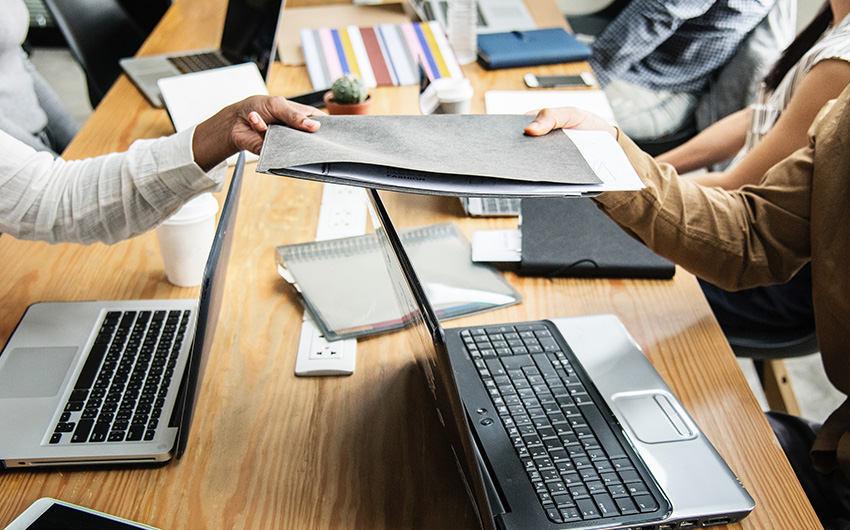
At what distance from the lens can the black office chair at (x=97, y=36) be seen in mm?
1778

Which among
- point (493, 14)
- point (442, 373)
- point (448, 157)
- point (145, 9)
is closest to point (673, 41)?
point (493, 14)

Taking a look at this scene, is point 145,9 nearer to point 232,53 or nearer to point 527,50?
point 232,53

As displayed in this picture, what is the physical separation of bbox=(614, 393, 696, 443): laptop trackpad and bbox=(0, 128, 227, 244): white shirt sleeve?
60cm

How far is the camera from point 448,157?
0.65 meters

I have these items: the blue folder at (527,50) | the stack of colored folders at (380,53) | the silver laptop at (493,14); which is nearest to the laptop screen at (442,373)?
the stack of colored folders at (380,53)

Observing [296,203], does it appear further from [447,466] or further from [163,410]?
[447,466]

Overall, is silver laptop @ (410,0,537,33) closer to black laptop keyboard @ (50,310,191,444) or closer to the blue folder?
the blue folder

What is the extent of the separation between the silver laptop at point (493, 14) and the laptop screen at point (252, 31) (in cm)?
47

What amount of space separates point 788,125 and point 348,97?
80 cm

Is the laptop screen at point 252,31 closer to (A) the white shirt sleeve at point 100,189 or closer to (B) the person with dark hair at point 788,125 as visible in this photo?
(A) the white shirt sleeve at point 100,189

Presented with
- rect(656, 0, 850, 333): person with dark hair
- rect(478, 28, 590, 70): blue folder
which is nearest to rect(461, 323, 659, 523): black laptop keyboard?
rect(656, 0, 850, 333): person with dark hair

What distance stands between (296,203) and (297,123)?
0.46 metres

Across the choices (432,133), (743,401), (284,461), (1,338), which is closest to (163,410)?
(284,461)

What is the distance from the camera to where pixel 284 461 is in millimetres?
714
